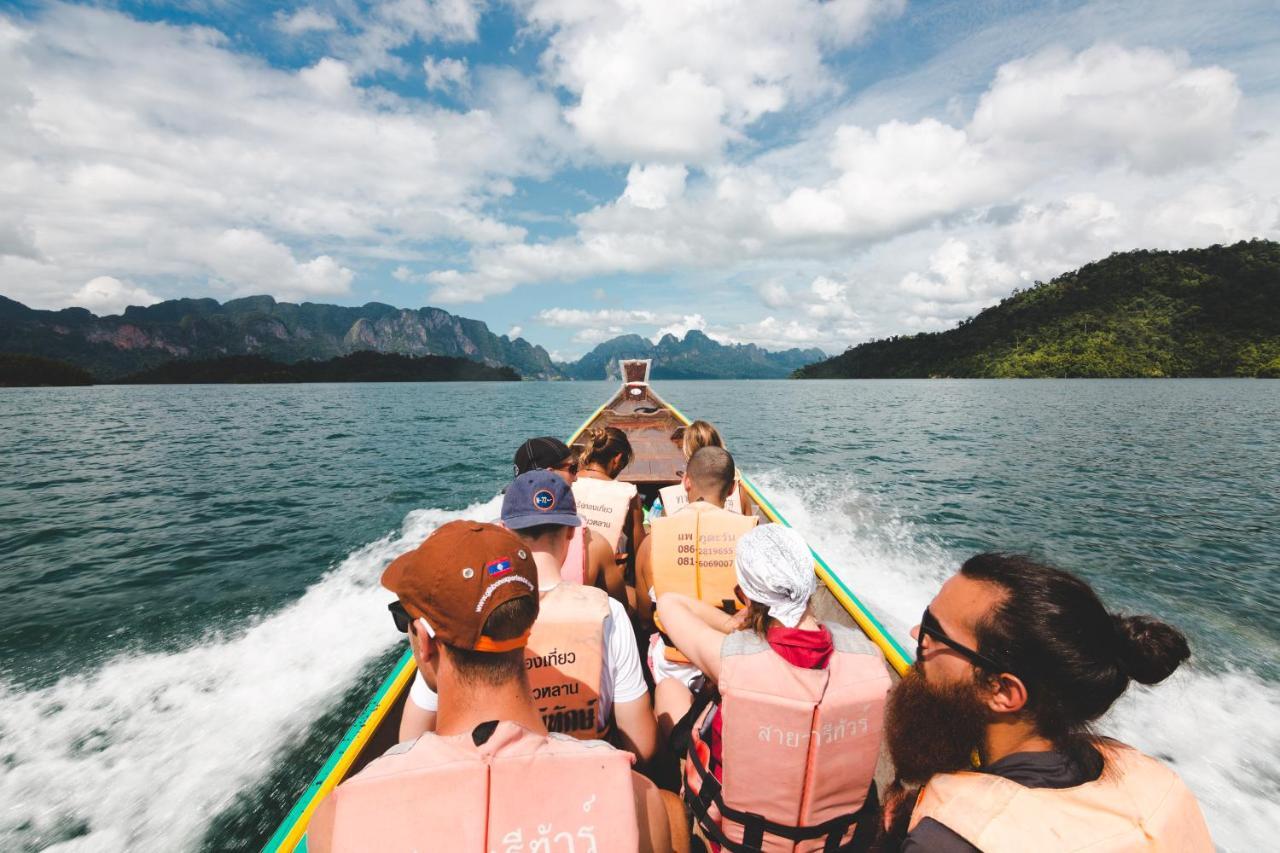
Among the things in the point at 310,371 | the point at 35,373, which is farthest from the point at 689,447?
the point at 310,371

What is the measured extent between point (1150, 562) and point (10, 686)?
18424 mm

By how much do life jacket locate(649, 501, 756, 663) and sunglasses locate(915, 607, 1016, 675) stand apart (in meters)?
1.97

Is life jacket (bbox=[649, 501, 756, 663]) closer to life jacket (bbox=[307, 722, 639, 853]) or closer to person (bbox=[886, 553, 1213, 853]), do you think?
person (bbox=[886, 553, 1213, 853])

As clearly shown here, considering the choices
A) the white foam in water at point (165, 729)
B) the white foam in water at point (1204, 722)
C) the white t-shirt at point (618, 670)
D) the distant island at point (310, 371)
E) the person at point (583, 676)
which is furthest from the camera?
the distant island at point (310, 371)

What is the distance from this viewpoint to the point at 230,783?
15.8ft

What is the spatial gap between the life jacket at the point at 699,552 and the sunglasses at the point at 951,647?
6.46ft

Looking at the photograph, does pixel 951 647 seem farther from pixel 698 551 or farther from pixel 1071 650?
pixel 698 551

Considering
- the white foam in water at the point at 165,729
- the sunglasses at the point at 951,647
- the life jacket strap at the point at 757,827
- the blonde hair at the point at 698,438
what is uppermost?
the blonde hair at the point at 698,438

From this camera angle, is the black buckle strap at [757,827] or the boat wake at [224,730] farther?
the boat wake at [224,730]

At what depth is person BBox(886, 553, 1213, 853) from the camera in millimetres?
1344

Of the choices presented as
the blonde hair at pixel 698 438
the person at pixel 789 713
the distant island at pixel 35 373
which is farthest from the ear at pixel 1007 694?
the distant island at pixel 35 373

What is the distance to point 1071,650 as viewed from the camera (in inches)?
61.3

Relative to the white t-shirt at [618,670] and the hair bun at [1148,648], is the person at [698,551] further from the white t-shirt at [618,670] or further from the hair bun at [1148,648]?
the hair bun at [1148,648]

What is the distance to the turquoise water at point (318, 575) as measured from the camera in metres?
4.88
